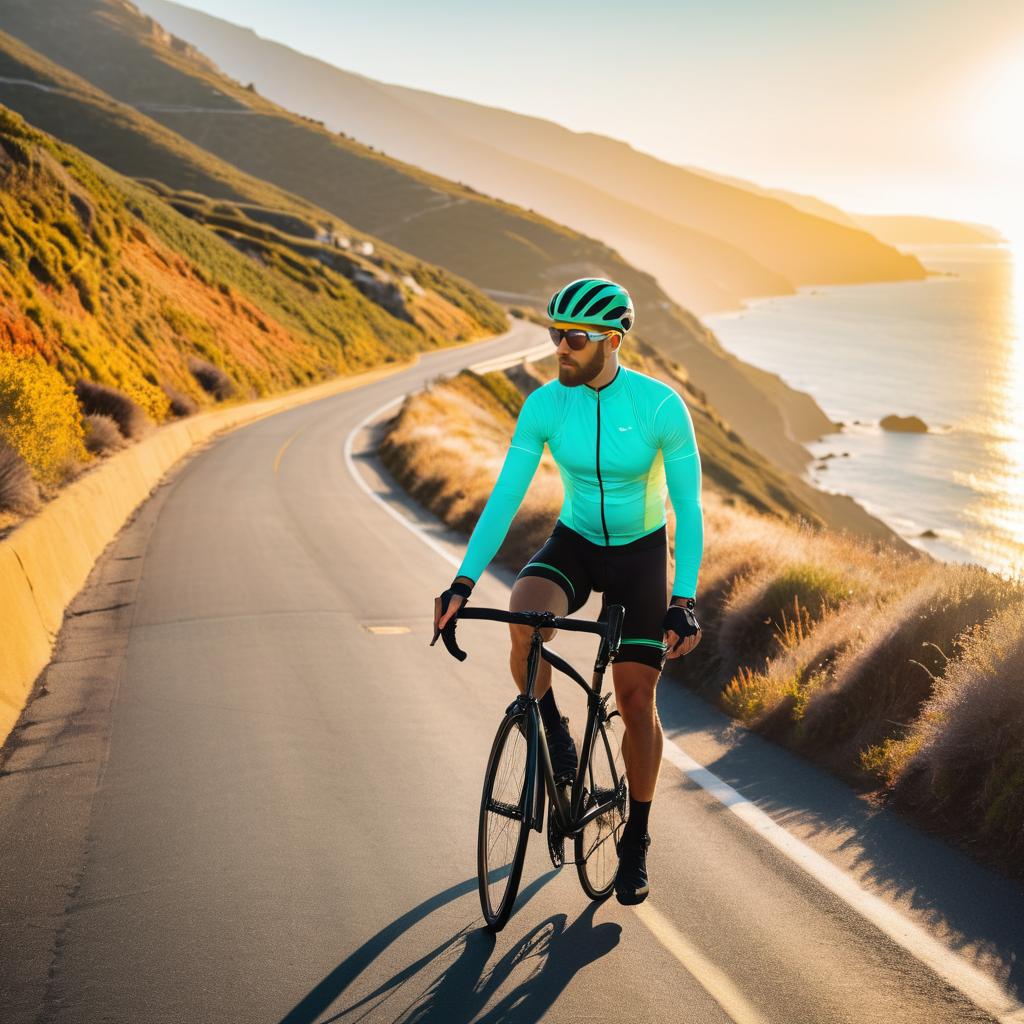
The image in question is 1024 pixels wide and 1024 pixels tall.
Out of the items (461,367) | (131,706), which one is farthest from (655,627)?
(461,367)

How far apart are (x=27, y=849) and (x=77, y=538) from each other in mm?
7002

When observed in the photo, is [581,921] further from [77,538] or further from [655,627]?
[77,538]

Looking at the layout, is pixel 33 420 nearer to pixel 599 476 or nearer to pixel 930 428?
pixel 599 476

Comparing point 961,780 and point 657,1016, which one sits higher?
point 961,780

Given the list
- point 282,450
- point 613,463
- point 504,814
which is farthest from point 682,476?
point 282,450

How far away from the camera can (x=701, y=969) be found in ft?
12.6

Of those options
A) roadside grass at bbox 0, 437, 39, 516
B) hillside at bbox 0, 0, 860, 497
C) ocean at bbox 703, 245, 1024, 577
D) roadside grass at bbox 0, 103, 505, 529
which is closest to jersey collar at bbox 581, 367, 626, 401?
ocean at bbox 703, 245, 1024, 577

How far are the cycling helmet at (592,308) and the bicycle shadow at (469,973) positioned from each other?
7.71 ft

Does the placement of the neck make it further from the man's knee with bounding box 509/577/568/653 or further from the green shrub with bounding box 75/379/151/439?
the green shrub with bounding box 75/379/151/439

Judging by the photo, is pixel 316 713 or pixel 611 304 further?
pixel 316 713

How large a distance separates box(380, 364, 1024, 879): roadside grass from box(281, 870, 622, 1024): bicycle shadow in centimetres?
201

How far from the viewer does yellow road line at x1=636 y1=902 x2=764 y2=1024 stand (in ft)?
11.7

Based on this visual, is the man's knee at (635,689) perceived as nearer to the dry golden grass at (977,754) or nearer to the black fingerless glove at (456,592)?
the black fingerless glove at (456,592)

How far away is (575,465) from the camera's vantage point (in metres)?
4.27
